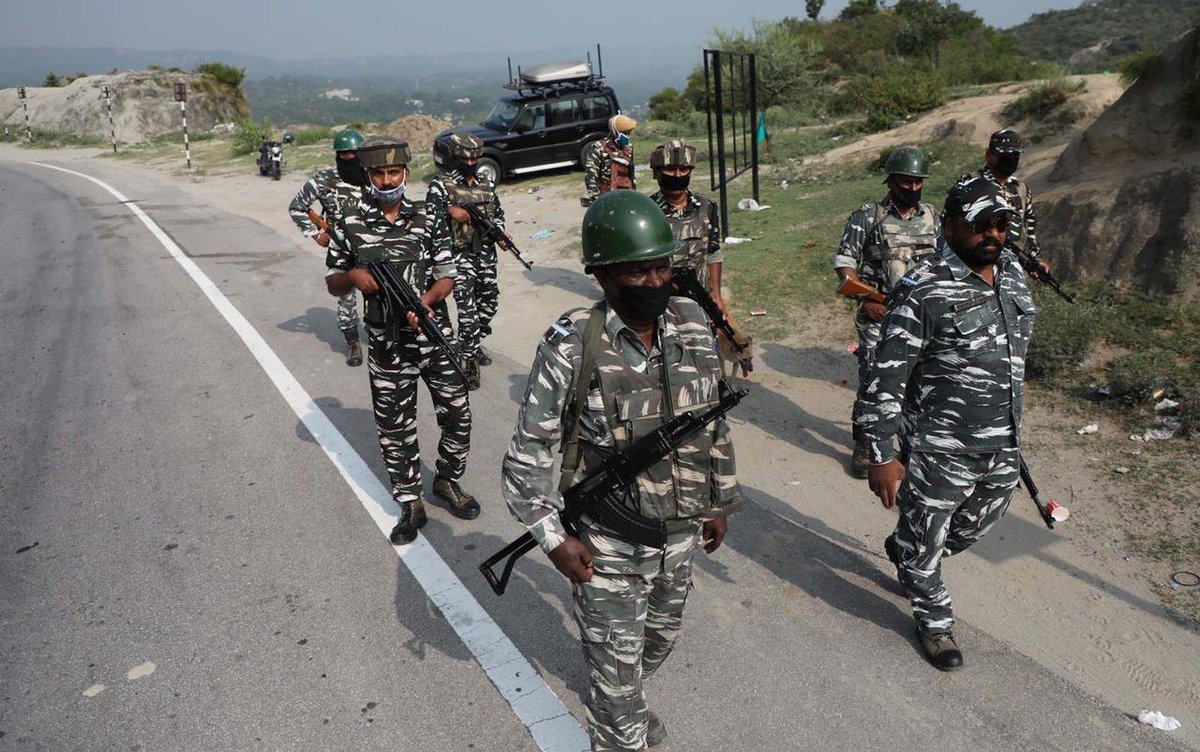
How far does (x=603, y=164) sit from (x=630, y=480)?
20.5 ft

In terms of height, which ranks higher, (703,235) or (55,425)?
(703,235)

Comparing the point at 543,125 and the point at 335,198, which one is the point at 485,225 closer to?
the point at 335,198

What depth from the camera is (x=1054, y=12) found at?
69.9 m

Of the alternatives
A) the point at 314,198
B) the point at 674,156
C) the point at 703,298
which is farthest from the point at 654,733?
the point at 314,198

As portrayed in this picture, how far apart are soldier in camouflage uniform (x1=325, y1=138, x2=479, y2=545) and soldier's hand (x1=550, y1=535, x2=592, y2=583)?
2124 mm

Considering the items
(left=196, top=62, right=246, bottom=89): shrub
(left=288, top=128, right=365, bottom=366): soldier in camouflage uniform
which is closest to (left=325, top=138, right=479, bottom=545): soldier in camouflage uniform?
(left=288, top=128, right=365, bottom=366): soldier in camouflage uniform

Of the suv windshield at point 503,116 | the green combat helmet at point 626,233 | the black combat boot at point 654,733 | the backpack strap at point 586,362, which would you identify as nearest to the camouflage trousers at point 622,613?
the black combat boot at point 654,733

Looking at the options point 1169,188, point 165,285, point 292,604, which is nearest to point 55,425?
point 292,604

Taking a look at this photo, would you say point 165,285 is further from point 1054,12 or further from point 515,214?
point 1054,12

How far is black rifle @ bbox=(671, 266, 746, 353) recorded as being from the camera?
4.85 m

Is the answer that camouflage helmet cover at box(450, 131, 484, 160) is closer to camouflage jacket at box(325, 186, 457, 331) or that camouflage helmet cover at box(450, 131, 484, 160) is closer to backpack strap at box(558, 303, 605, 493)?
camouflage jacket at box(325, 186, 457, 331)

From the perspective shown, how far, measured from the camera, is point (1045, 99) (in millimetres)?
13383

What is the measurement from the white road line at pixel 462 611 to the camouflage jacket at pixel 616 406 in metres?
1.05

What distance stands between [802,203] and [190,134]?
1209 inches
